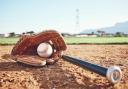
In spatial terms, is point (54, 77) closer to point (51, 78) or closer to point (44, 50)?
point (51, 78)

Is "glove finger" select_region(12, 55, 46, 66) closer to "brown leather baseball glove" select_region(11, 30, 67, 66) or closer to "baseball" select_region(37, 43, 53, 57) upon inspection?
"brown leather baseball glove" select_region(11, 30, 67, 66)

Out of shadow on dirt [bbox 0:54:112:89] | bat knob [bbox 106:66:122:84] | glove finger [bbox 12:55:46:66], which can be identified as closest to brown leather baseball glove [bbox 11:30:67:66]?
glove finger [bbox 12:55:46:66]

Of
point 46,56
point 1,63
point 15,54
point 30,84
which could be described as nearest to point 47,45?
point 46,56

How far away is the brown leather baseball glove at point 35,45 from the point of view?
26.1ft

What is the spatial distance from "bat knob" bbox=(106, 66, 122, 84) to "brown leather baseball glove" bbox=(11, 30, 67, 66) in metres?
2.75

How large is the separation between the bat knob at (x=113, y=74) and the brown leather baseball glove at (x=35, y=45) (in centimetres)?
275

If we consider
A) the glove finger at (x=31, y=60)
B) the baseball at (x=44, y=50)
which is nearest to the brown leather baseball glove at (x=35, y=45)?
the glove finger at (x=31, y=60)

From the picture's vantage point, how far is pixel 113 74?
17.2ft

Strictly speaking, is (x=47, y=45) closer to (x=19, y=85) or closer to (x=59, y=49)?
(x=59, y=49)

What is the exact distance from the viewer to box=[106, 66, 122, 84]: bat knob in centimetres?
515

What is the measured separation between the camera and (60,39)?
27.3 feet

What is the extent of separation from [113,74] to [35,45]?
11.5ft

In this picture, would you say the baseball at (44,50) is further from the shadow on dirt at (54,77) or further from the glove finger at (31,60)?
the shadow on dirt at (54,77)

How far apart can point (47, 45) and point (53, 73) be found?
1408 mm
